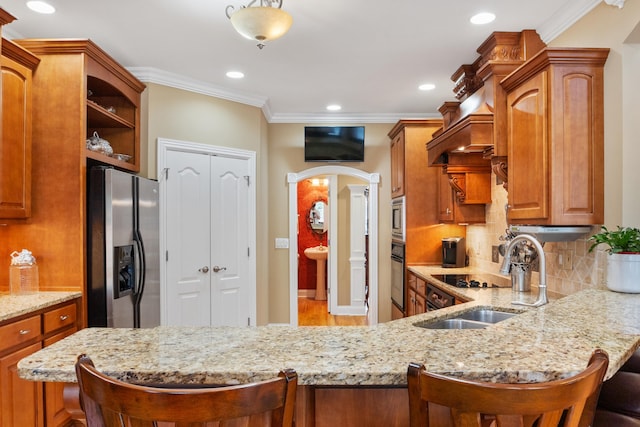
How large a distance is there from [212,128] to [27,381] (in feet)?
8.54

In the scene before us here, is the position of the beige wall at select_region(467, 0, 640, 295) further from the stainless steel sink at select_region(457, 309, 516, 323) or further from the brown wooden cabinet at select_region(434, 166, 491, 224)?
the brown wooden cabinet at select_region(434, 166, 491, 224)

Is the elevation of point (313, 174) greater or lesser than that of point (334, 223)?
greater

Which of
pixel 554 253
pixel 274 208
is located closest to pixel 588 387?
pixel 554 253

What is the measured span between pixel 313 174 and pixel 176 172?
184 cm

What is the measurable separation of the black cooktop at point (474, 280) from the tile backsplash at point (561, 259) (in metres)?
0.22

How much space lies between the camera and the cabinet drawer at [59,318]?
2468 mm

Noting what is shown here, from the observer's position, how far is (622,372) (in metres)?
1.40

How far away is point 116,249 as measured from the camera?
288 centimetres

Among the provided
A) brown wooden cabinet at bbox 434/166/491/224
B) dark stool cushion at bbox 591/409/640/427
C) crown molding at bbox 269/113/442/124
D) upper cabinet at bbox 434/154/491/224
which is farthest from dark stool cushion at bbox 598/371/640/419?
crown molding at bbox 269/113/442/124

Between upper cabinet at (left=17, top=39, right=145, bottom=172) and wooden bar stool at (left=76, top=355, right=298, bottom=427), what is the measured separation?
247 cm

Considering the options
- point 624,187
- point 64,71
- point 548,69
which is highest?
point 64,71

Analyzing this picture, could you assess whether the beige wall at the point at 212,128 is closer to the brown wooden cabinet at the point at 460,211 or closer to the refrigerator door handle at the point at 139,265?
the refrigerator door handle at the point at 139,265

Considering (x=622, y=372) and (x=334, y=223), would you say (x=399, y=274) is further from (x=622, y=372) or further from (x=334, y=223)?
(x=622, y=372)

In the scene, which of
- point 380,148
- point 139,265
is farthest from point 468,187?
point 139,265
